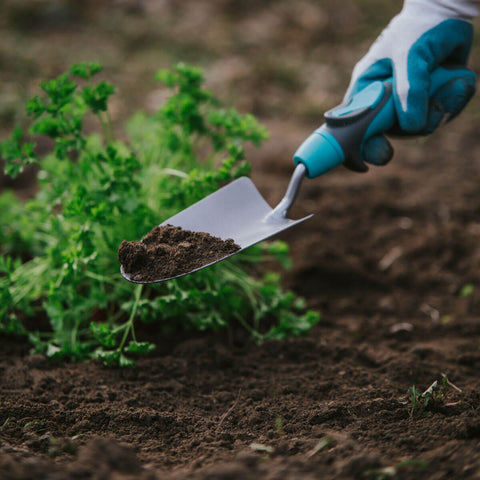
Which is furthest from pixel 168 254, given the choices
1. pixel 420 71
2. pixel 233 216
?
pixel 420 71

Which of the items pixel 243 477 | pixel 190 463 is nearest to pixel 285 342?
pixel 190 463

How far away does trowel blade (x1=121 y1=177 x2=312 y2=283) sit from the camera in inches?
70.9

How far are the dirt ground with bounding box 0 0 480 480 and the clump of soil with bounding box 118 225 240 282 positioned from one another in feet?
1.51

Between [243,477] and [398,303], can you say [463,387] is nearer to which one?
[398,303]

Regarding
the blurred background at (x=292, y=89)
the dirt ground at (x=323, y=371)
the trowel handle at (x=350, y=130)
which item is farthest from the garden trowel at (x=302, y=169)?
the blurred background at (x=292, y=89)

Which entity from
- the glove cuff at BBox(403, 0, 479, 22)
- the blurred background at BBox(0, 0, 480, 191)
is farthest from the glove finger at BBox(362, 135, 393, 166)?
the blurred background at BBox(0, 0, 480, 191)

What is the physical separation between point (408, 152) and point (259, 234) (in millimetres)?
2605

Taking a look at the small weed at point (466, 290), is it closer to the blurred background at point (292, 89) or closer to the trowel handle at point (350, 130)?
the blurred background at point (292, 89)

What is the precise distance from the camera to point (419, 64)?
195 cm

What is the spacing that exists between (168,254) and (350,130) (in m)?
0.78

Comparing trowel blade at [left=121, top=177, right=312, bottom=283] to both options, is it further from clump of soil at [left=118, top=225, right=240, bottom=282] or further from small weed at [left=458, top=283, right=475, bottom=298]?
small weed at [left=458, top=283, right=475, bottom=298]

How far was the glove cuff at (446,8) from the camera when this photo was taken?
2.02 m

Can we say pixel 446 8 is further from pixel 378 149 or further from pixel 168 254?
pixel 168 254

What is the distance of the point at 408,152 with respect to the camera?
3.97 metres
